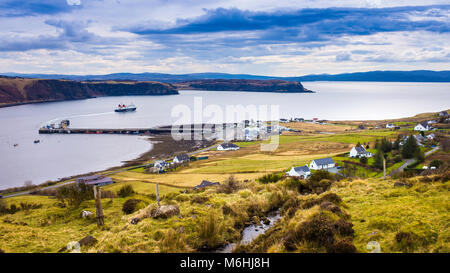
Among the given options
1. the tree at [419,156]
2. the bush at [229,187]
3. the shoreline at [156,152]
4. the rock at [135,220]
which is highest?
the rock at [135,220]

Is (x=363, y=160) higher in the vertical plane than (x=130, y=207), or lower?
lower

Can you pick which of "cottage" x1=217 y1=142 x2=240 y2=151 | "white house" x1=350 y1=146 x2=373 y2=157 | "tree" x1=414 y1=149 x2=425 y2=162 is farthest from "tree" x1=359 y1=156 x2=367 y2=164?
"cottage" x1=217 y1=142 x2=240 y2=151

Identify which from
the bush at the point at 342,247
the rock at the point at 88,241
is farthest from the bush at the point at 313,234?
the rock at the point at 88,241

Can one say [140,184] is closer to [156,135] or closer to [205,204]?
[205,204]

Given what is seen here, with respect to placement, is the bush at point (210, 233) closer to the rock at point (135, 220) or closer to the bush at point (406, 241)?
the rock at point (135, 220)

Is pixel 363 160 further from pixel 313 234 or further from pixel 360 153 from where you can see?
pixel 313 234

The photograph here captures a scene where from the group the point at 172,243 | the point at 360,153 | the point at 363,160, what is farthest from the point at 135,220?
the point at 360,153

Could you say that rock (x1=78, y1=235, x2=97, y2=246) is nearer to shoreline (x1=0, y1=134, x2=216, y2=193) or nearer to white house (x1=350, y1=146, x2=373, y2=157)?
shoreline (x1=0, y1=134, x2=216, y2=193)
